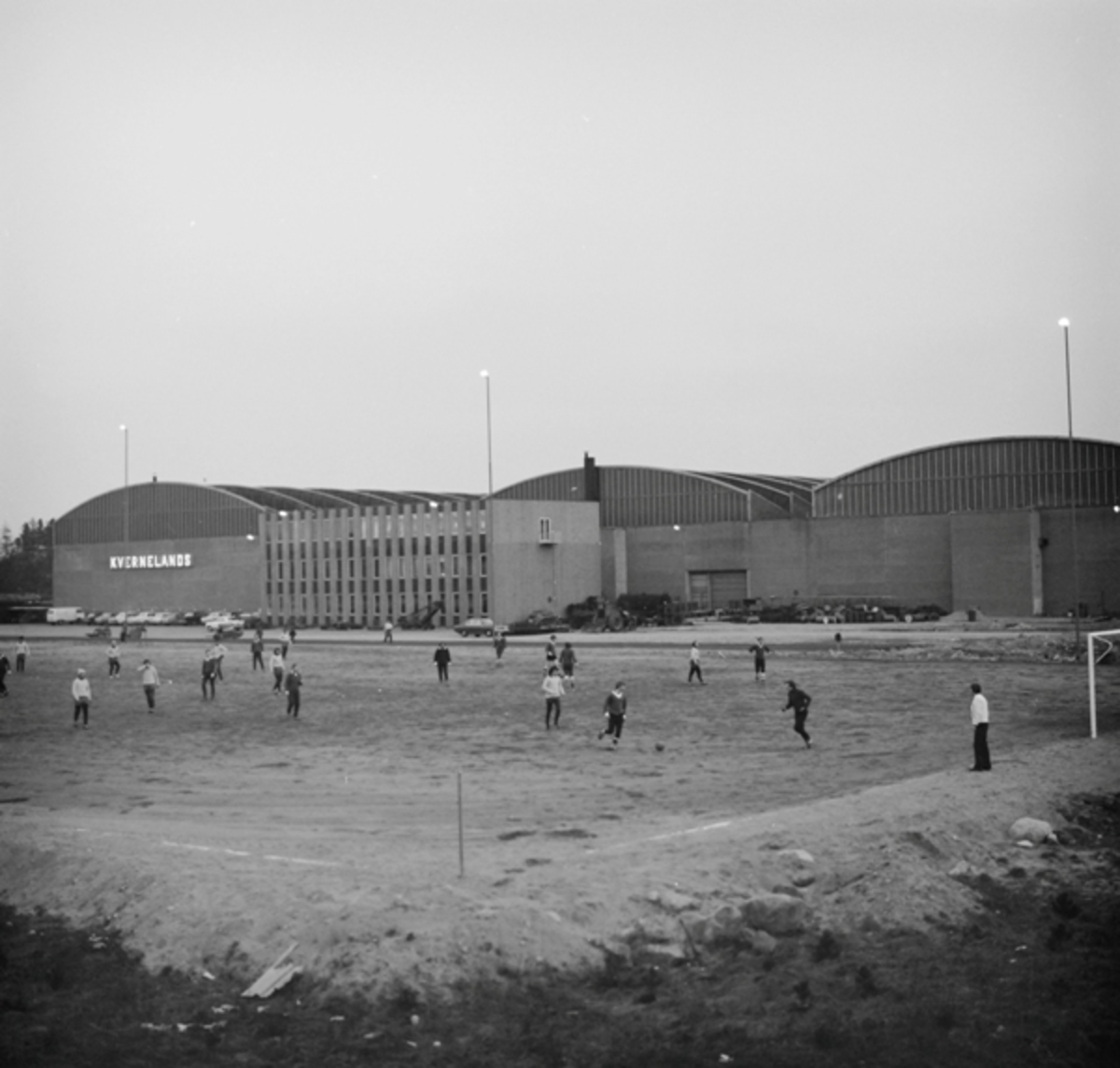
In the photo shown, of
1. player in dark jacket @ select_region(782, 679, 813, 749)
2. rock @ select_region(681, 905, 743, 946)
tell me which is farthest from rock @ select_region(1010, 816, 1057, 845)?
player in dark jacket @ select_region(782, 679, 813, 749)

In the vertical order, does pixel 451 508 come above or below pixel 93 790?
above

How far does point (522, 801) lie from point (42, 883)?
8.33 metres

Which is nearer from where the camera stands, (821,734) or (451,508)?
(821,734)

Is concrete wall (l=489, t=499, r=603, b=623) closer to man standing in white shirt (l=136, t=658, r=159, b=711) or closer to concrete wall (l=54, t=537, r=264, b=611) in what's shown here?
concrete wall (l=54, t=537, r=264, b=611)

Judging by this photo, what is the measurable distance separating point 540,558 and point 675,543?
446 inches

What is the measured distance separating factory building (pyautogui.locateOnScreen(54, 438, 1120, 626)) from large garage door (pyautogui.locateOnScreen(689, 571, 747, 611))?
0.11 meters

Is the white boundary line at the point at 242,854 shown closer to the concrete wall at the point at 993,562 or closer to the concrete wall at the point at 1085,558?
the concrete wall at the point at 1085,558

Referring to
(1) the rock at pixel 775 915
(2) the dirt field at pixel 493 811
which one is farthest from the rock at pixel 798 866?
(1) the rock at pixel 775 915

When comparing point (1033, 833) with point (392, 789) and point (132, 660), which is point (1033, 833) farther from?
point (132, 660)

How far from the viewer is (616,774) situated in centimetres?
2639

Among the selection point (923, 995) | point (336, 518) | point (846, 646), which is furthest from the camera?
point (336, 518)

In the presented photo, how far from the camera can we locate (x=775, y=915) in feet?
53.9

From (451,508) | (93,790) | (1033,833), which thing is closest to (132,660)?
(451,508)

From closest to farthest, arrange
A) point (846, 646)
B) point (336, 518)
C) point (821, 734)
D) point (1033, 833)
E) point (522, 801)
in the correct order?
point (1033, 833) < point (522, 801) < point (821, 734) < point (846, 646) < point (336, 518)
